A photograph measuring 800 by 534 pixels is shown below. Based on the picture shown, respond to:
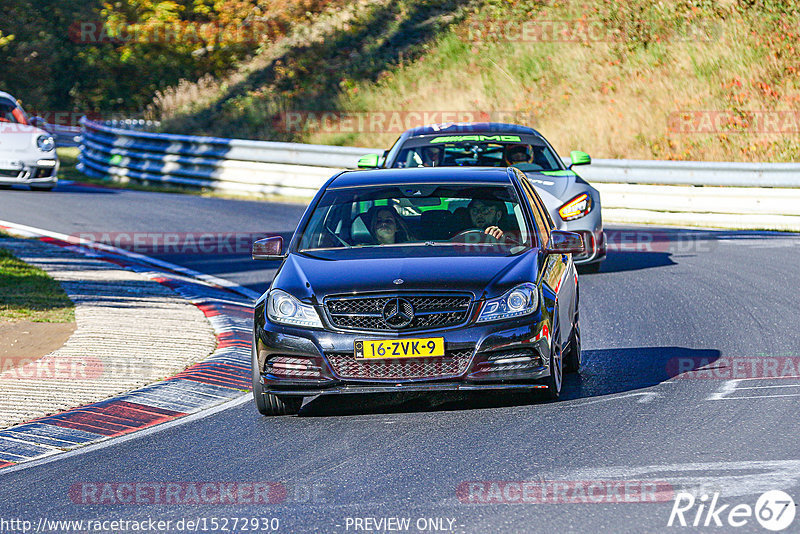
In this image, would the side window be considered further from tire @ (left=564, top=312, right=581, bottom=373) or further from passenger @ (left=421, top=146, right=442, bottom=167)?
passenger @ (left=421, top=146, right=442, bottom=167)

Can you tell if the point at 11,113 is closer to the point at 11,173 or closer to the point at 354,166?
the point at 11,173

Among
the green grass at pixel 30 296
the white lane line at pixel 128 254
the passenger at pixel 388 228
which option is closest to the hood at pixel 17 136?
the white lane line at pixel 128 254

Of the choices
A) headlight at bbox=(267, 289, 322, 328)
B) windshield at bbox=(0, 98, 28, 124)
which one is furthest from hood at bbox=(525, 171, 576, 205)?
windshield at bbox=(0, 98, 28, 124)

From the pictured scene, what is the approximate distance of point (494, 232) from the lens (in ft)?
28.9

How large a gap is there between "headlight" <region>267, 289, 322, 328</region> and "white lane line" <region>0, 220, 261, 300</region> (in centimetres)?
580

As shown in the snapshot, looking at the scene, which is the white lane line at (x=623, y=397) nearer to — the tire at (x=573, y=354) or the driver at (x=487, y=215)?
the tire at (x=573, y=354)

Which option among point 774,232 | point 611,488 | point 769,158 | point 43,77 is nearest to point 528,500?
point 611,488

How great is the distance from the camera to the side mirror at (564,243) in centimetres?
864

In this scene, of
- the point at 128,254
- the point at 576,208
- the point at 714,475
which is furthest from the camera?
the point at 128,254

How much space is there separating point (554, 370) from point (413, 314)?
1022 millimetres

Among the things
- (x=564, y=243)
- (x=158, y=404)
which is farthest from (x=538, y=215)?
(x=158, y=404)

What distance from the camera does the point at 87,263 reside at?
15.8 metres

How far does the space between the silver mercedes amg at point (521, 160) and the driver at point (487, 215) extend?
16.5 ft

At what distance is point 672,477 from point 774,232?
13373 mm
